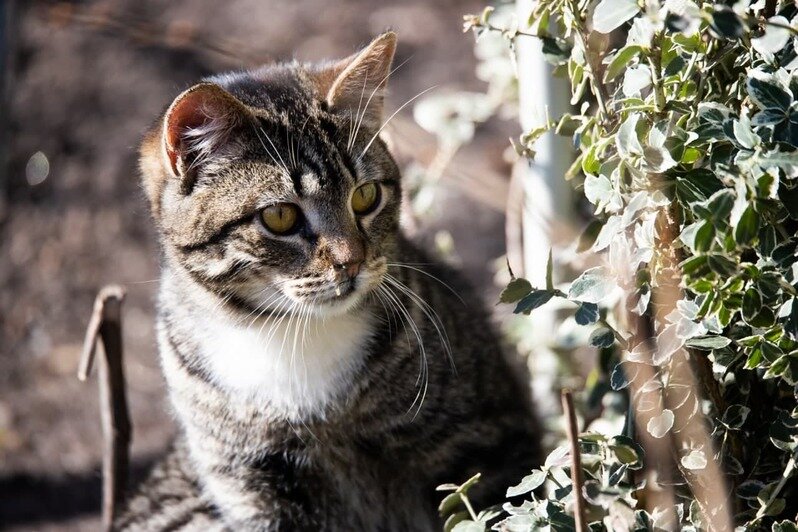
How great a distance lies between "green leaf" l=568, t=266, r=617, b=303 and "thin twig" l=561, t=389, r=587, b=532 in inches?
8.8

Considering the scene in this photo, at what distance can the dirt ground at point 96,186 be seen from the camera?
3.29 m

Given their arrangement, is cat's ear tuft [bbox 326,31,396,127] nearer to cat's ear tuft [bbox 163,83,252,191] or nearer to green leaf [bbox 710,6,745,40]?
cat's ear tuft [bbox 163,83,252,191]

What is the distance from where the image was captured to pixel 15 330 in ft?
12.3

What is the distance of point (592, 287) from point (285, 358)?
783 millimetres

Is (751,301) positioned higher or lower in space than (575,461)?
higher

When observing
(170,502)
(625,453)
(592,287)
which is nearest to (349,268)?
(592,287)

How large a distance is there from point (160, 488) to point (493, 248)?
1698 millimetres

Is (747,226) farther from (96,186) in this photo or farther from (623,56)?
(96,186)

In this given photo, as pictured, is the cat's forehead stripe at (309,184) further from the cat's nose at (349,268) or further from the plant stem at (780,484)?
the plant stem at (780,484)

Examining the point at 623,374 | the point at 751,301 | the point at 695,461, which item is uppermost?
the point at 751,301

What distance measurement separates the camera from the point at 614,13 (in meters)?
1.52

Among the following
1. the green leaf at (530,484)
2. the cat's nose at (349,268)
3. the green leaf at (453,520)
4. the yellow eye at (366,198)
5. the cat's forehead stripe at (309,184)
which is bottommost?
the green leaf at (453,520)

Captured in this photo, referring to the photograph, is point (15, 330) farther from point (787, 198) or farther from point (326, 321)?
point (787, 198)

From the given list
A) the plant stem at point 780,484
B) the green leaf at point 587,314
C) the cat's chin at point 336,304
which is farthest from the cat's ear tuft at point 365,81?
the plant stem at point 780,484
